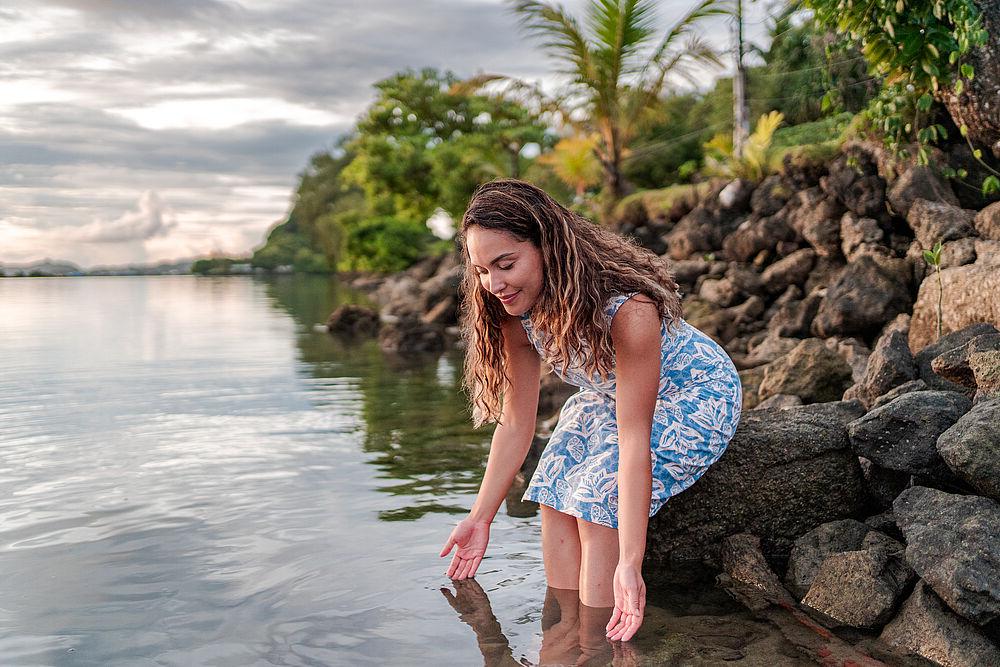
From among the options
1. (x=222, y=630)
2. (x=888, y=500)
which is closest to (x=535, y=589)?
(x=222, y=630)

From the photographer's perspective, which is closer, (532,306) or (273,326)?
(532,306)

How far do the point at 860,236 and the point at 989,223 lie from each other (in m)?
3.00

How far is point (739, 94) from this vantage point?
20.1 m

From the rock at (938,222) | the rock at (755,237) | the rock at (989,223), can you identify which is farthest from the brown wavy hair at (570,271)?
the rock at (755,237)

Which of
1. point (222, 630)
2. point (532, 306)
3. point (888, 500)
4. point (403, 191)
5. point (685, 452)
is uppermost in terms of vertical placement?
point (403, 191)

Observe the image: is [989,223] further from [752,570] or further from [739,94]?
[739,94]

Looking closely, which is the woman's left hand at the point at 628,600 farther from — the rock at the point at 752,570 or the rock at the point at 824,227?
the rock at the point at 824,227

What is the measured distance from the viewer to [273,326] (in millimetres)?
23484

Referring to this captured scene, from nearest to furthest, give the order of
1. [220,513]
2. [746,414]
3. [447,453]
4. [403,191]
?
[746,414]
[220,513]
[447,453]
[403,191]

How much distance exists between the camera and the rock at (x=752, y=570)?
444 cm

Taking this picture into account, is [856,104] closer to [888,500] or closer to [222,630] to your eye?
[888,500]

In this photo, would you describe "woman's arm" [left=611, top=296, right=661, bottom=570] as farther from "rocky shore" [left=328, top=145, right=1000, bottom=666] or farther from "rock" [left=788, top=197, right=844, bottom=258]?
"rock" [left=788, top=197, right=844, bottom=258]

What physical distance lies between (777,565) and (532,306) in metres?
2.07

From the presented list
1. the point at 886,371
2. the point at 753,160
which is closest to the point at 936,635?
the point at 886,371
